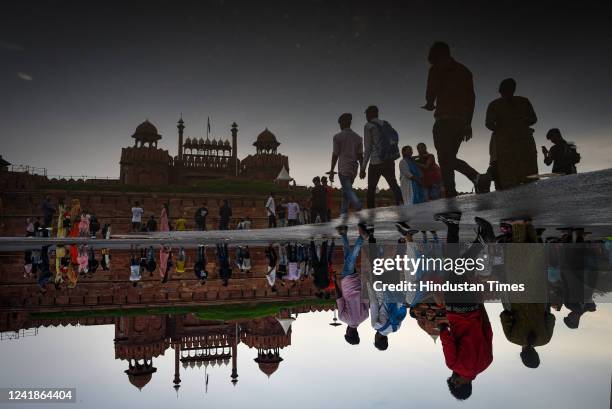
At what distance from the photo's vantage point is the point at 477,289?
2.63 m

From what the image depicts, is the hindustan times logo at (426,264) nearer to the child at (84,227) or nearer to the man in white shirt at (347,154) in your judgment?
the man in white shirt at (347,154)

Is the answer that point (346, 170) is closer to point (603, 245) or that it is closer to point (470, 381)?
point (603, 245)

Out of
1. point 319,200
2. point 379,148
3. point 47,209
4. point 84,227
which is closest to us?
point 379,148

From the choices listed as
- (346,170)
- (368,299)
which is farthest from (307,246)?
(368,299)

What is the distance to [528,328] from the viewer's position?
2.51 meters

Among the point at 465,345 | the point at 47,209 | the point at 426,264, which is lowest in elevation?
the point at 465,345

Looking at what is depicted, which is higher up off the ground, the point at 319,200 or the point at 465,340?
the point at 319,200

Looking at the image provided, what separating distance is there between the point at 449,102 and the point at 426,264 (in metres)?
1.52

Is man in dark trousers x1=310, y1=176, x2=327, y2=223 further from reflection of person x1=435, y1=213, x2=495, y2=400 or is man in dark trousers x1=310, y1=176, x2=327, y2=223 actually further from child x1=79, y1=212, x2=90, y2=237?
child x1=79, y1=212, x2=90, y2=237

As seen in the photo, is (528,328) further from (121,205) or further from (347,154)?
(121,205)

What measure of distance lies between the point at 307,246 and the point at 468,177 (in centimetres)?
702

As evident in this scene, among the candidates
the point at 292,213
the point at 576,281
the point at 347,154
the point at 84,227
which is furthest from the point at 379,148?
the point at 84,227

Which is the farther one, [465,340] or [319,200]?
[319,200]

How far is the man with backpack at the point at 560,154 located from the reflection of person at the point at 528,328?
3.49m
